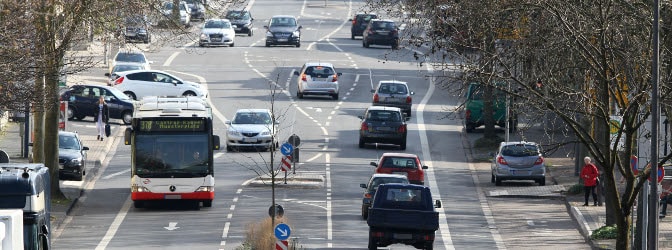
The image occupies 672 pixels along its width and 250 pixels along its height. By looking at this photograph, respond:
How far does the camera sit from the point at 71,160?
4231cm

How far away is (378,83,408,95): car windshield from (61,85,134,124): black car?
361 inches

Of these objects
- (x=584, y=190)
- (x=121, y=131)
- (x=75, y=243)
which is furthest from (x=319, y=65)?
(x=75, y=243)

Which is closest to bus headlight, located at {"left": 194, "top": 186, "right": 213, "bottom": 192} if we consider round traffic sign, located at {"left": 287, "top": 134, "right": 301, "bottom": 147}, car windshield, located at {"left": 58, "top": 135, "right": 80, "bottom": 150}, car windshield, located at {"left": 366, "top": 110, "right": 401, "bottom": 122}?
round traffic sign, located at {"left": 287, "top": 134, "right": 301, "bottom": 147}

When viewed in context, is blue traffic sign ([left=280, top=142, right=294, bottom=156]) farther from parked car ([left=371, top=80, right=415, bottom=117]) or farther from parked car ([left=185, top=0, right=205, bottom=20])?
parked car ([left=371, top=80, right=415, bottom=117])

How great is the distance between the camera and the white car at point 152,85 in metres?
57.5

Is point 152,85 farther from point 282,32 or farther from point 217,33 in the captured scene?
point 282,32

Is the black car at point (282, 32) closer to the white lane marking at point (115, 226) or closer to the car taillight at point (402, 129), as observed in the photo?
the car taillight at point (402, 129)

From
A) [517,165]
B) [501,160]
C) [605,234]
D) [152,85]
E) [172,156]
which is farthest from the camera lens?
[152,85]

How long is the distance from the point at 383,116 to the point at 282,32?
27.1m

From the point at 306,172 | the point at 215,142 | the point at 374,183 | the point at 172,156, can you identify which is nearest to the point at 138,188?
the point at 172,156

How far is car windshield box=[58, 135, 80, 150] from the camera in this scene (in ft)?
142

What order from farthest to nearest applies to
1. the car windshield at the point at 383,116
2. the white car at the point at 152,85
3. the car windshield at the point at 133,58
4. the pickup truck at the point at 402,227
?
the car windshield at the point at 133,58
the white car at the point at 152,85
the car windshield at the point at 383,116
the pickup truck at the point at 402,227

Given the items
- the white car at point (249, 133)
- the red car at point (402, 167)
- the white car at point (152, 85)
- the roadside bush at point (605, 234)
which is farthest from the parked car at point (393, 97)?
the roadside bush at point (605, 234)

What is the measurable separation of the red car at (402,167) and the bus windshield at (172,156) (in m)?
6.03
